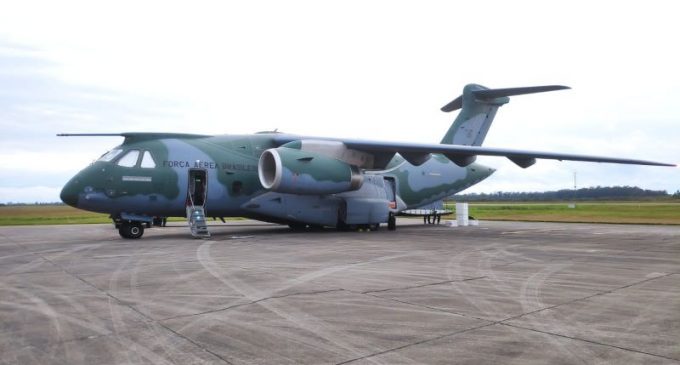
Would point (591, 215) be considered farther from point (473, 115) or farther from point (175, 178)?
point (175, 178)

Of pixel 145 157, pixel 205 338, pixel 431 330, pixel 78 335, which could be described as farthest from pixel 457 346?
pixel 145 157

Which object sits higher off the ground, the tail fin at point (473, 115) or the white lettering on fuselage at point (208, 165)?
the tail fin at point (473, 115)

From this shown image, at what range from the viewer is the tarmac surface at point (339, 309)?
14.0 ft

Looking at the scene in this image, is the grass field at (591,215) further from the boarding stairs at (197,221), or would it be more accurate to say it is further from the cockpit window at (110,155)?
the cockpit window at (110,155)

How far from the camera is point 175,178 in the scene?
16.8 metres

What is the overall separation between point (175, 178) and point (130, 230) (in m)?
2.09

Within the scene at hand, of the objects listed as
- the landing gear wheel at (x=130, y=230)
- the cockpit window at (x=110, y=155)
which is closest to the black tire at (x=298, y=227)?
the landing gear wheel at (x=130, y=230)

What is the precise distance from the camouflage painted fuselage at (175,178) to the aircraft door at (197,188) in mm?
105

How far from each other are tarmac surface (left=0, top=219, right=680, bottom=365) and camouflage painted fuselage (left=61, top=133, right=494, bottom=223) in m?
4.96

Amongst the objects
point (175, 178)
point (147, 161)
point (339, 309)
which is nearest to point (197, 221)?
point (175, 178)

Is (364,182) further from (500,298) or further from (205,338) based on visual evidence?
(205,338)

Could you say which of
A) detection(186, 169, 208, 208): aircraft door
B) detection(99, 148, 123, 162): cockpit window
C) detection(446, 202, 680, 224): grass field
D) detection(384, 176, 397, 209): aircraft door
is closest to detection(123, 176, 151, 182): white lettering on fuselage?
detection(99, 148, 123, 162): cockpit window

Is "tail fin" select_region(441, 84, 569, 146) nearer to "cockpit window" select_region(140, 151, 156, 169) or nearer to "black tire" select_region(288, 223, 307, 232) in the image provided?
"black tire" select_region(288, 223, 307, 232)

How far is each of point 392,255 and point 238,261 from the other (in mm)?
3289
